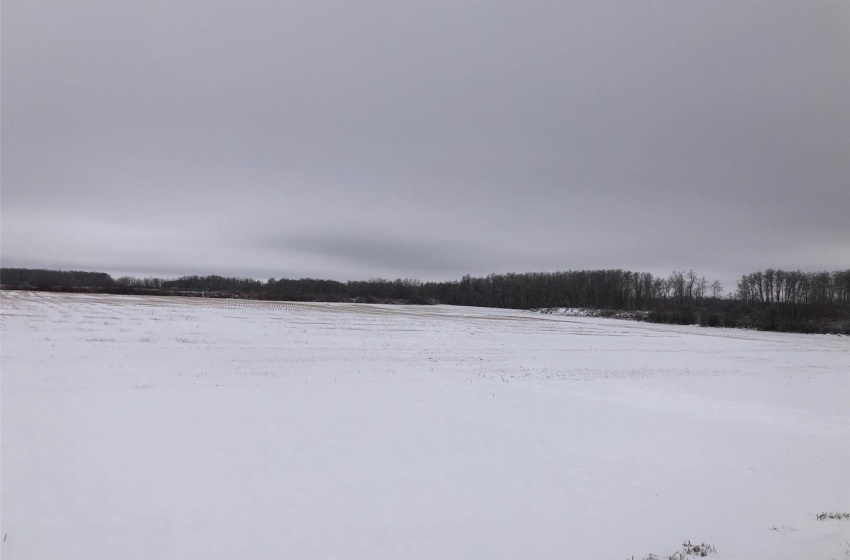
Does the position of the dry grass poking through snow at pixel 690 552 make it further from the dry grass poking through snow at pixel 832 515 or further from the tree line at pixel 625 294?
the tree line at pixel 625 294

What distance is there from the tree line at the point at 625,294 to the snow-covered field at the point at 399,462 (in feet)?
207

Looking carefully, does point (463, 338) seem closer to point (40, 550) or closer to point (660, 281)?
point (40, 550)

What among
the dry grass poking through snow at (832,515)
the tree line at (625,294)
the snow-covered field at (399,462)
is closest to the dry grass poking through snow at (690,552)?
the snow-covered field at (399,462)

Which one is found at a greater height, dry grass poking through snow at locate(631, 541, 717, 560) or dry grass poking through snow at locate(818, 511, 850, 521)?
dry grass poking through snow at locate(631, 541, 717, 560)

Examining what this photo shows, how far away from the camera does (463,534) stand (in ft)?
24.5

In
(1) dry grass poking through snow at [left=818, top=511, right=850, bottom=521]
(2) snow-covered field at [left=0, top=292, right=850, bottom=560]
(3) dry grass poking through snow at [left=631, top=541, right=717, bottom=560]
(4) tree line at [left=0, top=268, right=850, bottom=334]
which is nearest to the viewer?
(3) dry grass poking through snow at [left=631, top=541, right=717, bottom=560]

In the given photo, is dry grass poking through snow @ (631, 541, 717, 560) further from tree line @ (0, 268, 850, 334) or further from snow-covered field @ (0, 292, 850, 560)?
tree line @ (0, 268, 850, 334)

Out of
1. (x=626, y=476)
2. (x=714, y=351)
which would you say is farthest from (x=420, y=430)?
(x=714, y=351)

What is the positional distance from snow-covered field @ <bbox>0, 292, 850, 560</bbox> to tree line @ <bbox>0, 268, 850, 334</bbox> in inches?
2489

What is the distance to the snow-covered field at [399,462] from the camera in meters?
7.04

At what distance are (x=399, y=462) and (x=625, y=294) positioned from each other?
158 metres

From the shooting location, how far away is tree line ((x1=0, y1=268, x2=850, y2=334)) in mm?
74625

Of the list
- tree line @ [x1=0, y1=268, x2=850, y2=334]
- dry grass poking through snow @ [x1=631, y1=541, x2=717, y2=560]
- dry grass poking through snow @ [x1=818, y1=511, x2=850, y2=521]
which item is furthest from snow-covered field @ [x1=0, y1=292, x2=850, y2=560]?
tree line @ [x1=0, y1=268, x2=850, y2=334]

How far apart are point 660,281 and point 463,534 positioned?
17434 centimetres
